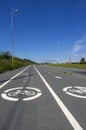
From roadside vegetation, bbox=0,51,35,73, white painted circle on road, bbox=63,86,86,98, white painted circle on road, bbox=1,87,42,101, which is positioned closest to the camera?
white painted circle on road, bbox=1,87,42,101

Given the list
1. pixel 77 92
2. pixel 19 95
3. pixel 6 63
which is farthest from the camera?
pixel 6 63

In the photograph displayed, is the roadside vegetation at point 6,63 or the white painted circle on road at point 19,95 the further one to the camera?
the roadside vegetation at point 6,63

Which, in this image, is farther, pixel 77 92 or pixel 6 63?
pixel 6 63

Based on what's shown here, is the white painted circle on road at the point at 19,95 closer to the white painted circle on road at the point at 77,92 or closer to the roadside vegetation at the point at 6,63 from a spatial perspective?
the white painted circle on road at the point at 77,92

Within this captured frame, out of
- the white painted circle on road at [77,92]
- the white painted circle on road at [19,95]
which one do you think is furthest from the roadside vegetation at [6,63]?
the white painted circle on road at [19,95]

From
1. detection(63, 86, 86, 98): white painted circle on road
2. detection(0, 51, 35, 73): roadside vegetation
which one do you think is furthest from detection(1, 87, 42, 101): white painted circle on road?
detection(0, 51, 35, 73): roadside vegetation

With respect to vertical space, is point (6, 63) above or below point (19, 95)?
above

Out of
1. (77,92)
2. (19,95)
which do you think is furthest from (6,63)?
(19,95)

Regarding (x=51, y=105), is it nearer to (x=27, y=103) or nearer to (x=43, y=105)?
(x=43, y=105)

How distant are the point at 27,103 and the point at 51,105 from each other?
86 cm

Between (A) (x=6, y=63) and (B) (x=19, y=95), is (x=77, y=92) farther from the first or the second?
(A) (x=6, y=63)

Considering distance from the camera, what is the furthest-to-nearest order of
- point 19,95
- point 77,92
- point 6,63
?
1. point 6,63
2. point 77,92
3. point 19,95

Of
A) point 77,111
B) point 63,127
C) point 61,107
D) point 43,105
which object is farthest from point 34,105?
point 63,127

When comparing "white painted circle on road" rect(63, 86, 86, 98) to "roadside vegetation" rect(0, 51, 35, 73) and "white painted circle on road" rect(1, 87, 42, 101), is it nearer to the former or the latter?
"white painted circle on road" rect(1, 87, 42, 101)
